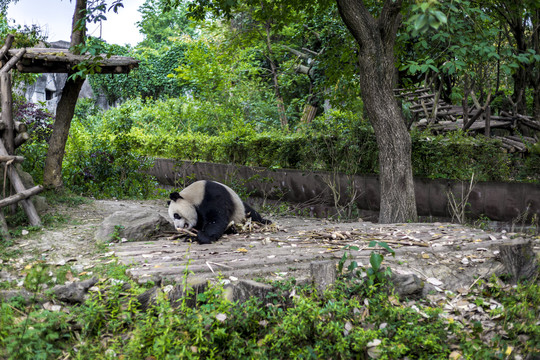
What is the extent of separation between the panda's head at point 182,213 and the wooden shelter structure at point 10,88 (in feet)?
6.34

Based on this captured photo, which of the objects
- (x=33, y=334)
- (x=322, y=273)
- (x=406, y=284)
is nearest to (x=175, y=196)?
(x=322, y=273)

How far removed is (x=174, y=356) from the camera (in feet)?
11.2

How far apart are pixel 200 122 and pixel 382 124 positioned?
8992mm

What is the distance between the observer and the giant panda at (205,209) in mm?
6391

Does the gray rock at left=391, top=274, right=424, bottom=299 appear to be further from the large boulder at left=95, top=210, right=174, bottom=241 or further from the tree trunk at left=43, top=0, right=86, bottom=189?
the tree trunk at left=43, top=0, right=86, bottom=189

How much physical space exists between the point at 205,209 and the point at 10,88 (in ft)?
13.2

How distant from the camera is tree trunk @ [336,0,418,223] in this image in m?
7.58

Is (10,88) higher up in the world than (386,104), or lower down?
higher up

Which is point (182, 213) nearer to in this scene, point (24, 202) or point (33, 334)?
point (24, 202)

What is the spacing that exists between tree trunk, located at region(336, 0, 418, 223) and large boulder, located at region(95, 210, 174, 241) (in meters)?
3.63

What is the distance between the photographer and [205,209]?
257 inches

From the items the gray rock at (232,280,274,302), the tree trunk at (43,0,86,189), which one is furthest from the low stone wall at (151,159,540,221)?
the gray rock at (232,280,274,302)

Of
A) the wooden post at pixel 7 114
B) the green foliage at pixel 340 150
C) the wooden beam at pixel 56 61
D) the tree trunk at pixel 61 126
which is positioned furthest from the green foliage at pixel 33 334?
the green foliage at pixel 340 150

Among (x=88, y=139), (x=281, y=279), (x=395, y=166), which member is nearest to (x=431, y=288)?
(x=281, y=279)
